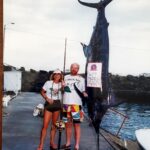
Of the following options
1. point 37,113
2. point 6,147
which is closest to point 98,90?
point 6,147

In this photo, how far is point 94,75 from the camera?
4672 millimetres

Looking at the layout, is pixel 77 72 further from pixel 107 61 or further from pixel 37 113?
pixel 37 113

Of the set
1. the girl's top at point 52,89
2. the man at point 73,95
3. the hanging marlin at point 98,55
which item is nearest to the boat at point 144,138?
the man at point 73,95

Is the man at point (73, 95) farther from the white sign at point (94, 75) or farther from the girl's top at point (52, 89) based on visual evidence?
the white sign at point (94, 75)

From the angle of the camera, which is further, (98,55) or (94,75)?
(98,55)

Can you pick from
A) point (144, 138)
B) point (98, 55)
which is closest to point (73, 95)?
point (98, 55)

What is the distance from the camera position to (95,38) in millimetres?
5184

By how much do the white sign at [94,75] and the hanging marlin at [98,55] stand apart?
62mm

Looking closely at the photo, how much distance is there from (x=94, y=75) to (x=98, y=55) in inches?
17.8

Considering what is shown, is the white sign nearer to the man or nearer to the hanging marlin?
the hanging marlin

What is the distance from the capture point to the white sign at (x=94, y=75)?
4676 mm

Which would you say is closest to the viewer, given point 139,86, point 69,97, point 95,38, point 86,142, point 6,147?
point 95,38

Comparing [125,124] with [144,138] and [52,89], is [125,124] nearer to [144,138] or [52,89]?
[144,138]

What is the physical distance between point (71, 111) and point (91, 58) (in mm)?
1041
